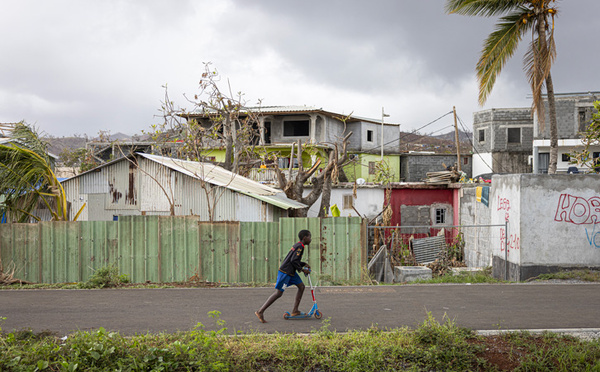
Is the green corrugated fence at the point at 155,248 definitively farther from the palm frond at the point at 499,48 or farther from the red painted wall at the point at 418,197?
the red painted wall at the point at 418,197

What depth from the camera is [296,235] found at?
1398 cm

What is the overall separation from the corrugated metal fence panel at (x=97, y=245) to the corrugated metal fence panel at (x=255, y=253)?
3371mm

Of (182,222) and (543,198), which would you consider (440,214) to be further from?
(182,222)

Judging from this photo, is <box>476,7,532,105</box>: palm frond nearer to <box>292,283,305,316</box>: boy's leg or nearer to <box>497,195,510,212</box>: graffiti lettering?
<box>497,195,510,212</box>: graffiti lettering

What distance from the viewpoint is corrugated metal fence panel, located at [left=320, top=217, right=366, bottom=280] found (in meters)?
14.1

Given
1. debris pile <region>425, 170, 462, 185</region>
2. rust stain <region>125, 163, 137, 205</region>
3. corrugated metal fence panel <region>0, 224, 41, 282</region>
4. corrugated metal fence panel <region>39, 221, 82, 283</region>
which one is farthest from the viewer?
debris pile <region>425, 170, 462, 185</region>

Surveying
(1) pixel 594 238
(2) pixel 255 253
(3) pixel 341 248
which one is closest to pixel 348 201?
(3) pixel 341 248

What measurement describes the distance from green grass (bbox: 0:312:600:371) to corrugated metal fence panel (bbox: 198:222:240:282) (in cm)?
644

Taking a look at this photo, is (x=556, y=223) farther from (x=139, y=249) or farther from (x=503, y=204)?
(x=139, y=249)

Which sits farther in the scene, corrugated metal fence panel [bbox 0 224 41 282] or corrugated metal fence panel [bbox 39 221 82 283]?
corrugated metal fence panel [bbox 39 221 82 283]

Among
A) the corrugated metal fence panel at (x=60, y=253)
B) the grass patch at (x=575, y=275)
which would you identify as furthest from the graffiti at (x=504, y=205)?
the corrugated metal fence panel at (x=60, y=253)

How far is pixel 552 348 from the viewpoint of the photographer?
704 cm

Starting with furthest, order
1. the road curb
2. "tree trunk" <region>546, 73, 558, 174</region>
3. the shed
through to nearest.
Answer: the shed < "tree trunk" <region>546, 73, 558, 174</region> < the road curb

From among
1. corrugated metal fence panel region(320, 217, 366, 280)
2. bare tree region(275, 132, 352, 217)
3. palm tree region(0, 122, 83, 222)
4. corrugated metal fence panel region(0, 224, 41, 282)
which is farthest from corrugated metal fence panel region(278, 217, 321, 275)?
bare tree region(275, 132, 352, 217)
